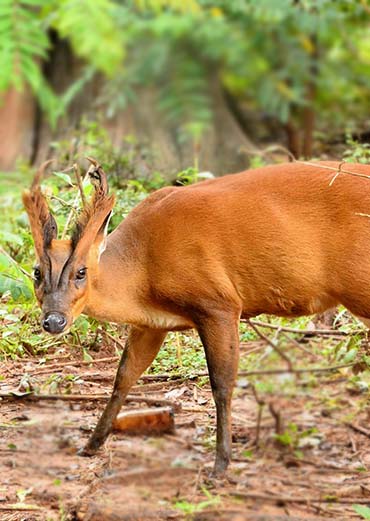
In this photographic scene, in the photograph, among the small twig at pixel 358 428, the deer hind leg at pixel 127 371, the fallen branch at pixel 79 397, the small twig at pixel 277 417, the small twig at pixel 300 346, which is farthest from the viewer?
the fallen branch at pixel 79 397

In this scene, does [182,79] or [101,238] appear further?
[182,79]

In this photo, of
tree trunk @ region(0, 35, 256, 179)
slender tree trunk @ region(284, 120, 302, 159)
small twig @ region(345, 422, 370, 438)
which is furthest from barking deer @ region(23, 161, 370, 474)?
slender tree trunk @ region(284, 120, 302, 159)

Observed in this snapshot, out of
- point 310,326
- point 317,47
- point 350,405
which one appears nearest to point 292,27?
point 317,47

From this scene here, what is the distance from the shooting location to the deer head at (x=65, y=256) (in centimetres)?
436

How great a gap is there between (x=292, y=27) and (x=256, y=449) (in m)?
7.97

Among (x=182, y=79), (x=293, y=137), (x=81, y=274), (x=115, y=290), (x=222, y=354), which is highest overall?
(x=81, y=274)

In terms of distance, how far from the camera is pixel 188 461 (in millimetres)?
4500

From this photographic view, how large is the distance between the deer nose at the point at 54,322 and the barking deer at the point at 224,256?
0.82 ft

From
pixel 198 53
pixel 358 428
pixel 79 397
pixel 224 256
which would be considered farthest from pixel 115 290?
pixel 198 53

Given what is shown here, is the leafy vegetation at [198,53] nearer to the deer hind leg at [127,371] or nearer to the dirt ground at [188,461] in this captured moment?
the deer hind leg at [127,371]

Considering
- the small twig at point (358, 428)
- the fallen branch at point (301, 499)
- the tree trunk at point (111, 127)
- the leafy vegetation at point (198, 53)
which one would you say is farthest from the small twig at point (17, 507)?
the leafy vegetation at point (198, 53)

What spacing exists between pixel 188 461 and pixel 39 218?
1.14 metres

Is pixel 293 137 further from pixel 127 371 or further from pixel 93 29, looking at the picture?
pixel 127 371

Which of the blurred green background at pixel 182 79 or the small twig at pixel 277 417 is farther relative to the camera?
the blurred green background at pixel 182 79
